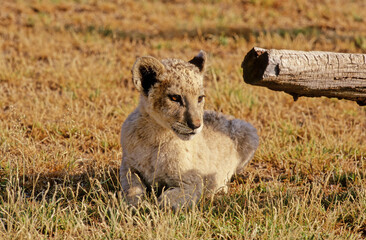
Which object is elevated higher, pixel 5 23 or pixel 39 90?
pixel 5 23

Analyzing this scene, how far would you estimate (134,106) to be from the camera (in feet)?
27.6

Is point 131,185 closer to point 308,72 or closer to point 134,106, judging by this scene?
point 308,72

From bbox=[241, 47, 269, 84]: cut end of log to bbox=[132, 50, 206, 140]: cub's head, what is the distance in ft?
2.32

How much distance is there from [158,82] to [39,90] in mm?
4835

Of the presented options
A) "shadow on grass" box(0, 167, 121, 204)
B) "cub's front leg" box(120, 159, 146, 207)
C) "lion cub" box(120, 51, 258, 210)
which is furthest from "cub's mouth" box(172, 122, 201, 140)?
"shadow on grass" box(0, 167, 121, 204)

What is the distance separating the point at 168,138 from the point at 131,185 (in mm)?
691

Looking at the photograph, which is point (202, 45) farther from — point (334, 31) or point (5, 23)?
point (5, 23)

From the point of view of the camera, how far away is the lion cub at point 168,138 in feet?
16.0

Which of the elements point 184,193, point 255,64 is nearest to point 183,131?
point 184,193

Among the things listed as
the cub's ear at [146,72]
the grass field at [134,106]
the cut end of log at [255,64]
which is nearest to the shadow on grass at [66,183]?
the grass field at [134,106]

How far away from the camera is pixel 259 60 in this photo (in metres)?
4.26

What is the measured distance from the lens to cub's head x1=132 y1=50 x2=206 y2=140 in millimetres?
4816

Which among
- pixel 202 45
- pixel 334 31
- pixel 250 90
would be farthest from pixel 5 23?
pixel 334 31

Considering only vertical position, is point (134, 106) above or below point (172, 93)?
below
